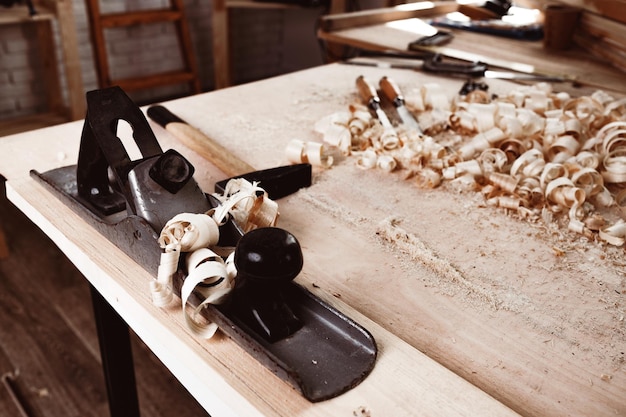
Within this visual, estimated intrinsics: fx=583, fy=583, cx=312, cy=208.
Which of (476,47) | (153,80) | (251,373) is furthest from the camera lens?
(153,80)

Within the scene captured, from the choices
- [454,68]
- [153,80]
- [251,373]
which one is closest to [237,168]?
[251,373]

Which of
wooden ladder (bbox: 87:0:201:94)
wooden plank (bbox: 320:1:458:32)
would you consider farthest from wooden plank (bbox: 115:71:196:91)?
wooden plank (bbox: 320:1:458:32)

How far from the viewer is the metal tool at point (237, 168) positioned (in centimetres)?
98

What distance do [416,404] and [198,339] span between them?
25 centimetres

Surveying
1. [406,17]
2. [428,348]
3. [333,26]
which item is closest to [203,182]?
[428,348]

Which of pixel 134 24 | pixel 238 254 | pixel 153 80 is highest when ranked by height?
pixel 238 254

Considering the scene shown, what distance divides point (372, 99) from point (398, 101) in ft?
0.20

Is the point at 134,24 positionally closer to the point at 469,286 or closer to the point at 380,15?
the point at 380,15

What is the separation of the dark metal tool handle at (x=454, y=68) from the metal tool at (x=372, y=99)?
270mm

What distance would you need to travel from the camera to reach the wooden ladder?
306cm

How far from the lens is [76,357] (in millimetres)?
1788

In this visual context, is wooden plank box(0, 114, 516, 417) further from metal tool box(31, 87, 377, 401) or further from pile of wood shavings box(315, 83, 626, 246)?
pile of wood shavings box(315, 83, 626, 246)

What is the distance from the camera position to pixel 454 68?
164cm

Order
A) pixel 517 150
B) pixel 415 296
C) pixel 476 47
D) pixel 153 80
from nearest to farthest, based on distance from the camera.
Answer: pixel 415 296
pixel 517 150
pixel 476 47
pixel 153 80
